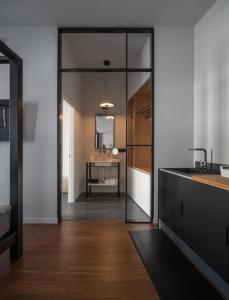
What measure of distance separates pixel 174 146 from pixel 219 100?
1081mm

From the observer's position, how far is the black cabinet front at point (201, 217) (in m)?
1.99

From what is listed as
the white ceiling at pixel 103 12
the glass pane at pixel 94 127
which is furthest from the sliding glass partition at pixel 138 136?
the white ceiling at pixel 103 12

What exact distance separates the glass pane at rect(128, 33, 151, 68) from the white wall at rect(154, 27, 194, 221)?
236 mm

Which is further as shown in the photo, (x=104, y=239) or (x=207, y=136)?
(x=207, y=136)

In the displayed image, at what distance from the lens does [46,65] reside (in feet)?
13.5

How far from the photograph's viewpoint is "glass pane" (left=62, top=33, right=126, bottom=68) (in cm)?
443

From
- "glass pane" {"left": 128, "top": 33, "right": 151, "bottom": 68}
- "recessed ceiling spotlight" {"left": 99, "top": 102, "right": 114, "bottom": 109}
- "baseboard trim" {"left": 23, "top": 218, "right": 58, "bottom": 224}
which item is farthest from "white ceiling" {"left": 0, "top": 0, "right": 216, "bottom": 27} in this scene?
"baseboard trim" {"left": 23, "top": 218, "right": 58, "bottom": 224}

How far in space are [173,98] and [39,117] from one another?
203 centimetres

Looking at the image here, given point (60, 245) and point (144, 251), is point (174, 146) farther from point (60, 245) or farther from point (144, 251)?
point (60, 245)

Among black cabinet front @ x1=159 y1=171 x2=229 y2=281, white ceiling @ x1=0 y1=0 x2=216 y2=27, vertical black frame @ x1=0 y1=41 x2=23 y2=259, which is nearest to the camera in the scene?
black cabinet front @ x1=159 y1=171 x2=229 y2=281

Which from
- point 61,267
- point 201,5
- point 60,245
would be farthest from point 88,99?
point 61,267

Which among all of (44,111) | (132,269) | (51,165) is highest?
(44,111)

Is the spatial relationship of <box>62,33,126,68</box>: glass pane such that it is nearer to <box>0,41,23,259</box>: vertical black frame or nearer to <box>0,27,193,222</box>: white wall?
<box>0,27,193,222</box>: white wall

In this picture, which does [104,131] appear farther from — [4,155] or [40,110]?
[4,155]
